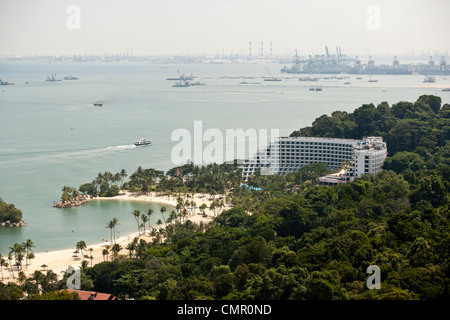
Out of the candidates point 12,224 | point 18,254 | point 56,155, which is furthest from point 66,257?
point 56,155

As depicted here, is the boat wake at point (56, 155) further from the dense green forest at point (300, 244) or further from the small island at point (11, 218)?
the small island at point (11, 218)

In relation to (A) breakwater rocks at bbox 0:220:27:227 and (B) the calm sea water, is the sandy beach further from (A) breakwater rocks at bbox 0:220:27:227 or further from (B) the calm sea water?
(A) breakwater rocks at bbox 0:220:27:227

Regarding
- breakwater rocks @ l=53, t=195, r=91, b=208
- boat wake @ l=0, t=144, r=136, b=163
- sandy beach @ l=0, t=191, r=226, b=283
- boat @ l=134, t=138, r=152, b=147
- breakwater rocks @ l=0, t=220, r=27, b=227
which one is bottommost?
sandy beach @ l=0, t=191, r=226, b=283

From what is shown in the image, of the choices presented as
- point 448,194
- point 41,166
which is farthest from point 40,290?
point 41,166

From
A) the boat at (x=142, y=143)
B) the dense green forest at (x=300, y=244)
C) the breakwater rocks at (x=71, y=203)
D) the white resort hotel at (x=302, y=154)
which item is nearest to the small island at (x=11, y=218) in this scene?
the breakwater rocks at (x=71, y=203)

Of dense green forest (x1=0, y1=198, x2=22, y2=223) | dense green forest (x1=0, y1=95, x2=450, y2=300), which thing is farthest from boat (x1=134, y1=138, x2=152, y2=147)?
dense green forest (x1=0, y1=198, x2=22, y2=223)

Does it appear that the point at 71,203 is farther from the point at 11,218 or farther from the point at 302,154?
the point at 302,154
